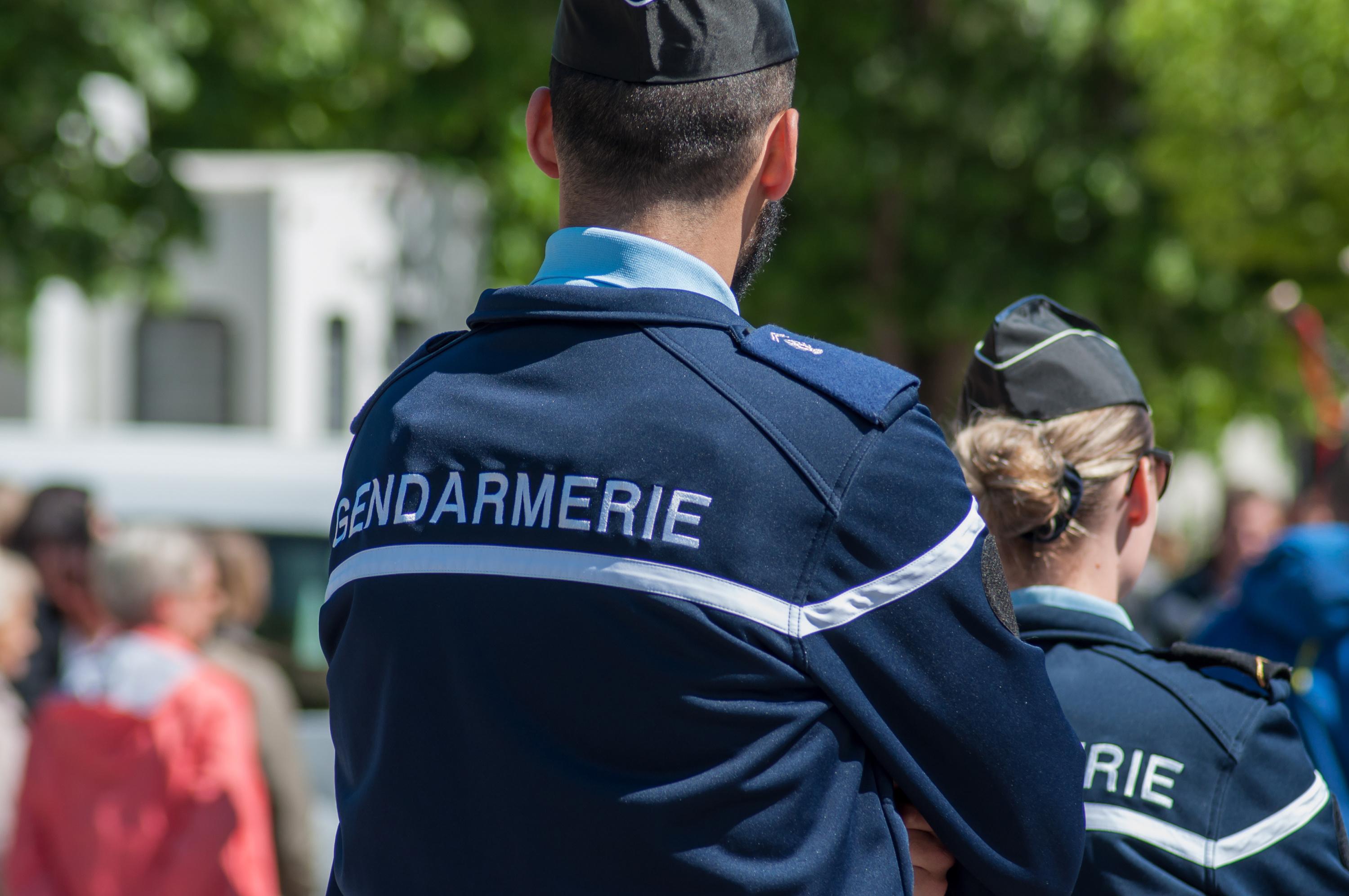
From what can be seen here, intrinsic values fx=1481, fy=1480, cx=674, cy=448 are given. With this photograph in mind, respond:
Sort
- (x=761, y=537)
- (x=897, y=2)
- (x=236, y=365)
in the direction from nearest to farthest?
1. (x=761, y=537)
2. (x=897, y=2)
3. (x=236, y=365)

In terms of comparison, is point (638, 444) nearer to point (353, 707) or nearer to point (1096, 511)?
point (353, 707)

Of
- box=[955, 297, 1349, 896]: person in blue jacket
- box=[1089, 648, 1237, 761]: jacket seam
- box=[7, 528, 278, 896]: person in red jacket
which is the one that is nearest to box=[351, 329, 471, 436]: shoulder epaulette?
box=[955, 297, 1349, 896]: person in blue jacket

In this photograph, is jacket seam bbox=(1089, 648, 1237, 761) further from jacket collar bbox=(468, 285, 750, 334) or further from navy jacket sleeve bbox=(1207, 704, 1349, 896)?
jacket collar bbox=(468, 285, 750, 334)

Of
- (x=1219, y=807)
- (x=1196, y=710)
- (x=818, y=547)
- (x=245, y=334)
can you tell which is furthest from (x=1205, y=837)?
(x=245, y=334)

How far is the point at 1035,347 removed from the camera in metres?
2.06

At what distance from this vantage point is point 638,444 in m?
1.33

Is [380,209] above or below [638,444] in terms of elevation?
below

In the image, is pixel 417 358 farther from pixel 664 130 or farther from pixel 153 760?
pixel 153 760

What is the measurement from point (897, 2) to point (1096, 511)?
833cm

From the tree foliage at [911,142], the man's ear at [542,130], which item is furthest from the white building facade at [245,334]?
the man's ear at [542,130]

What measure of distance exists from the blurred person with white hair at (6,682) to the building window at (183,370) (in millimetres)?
15774

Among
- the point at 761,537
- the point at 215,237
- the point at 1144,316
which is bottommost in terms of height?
the point at 215,237

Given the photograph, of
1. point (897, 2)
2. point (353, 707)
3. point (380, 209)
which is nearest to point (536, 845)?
point (353, 707)

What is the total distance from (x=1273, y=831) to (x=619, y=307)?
1045mm
